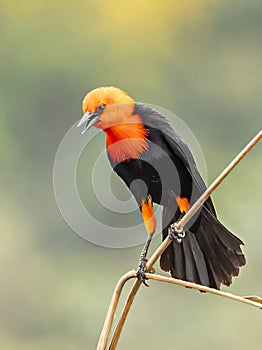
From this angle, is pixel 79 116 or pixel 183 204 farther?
pixel 79 116

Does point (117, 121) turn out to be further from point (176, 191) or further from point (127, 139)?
point (176, 191)

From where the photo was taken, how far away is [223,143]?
5145mm

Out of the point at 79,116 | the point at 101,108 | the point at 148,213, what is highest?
the point at 101,108

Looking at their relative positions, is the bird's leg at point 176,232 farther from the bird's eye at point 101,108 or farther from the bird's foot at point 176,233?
the bird's eye at point 101,108

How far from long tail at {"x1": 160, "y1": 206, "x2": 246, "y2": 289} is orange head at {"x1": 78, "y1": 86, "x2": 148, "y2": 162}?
0.51 ft

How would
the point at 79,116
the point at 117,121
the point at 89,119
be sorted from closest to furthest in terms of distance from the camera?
1. the point at 89,119
2. the point at 117,121
3. the point at 79,116

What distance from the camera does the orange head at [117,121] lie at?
1240 mm

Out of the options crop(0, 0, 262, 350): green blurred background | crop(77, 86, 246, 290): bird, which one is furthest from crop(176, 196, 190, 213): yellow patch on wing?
crop(0, 0, 262, 350): green blurred background

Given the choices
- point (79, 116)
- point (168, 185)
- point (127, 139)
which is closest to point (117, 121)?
point (127, 139)

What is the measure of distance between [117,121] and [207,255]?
256mm

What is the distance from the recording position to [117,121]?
132cm

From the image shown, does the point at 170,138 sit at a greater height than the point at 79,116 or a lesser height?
greater

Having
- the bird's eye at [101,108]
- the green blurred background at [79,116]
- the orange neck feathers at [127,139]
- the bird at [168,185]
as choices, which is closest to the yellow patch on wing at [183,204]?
the bird at [168,185]

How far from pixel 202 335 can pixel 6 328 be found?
1.04 m
